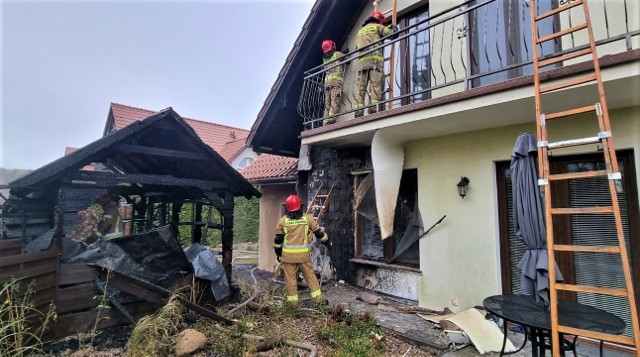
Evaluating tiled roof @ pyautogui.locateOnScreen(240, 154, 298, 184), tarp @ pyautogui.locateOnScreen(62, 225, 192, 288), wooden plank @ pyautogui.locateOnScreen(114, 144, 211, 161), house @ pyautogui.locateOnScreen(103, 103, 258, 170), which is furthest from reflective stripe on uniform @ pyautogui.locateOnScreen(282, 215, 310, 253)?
house @ pyautogui.locateOnScreen(103, 103, 258, 170)

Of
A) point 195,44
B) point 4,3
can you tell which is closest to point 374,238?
point 4,3

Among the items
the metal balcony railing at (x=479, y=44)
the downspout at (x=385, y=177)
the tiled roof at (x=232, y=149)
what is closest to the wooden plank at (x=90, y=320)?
the downspout at (x=385, y=177)

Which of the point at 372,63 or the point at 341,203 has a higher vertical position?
the point at 372,63

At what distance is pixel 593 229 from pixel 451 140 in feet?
7.67

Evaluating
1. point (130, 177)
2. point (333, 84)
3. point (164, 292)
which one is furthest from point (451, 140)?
point (130, 177)

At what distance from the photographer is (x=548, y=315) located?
8.94 feet

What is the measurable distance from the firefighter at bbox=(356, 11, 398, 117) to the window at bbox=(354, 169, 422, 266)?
1698 mm

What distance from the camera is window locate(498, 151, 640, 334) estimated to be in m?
4.03

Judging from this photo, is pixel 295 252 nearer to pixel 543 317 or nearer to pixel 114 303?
pixel 114 303

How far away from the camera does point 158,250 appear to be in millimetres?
5316

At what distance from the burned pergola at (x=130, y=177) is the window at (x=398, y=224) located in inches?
90.9

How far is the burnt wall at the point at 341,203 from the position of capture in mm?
7305

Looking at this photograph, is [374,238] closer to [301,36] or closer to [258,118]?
[258,118]

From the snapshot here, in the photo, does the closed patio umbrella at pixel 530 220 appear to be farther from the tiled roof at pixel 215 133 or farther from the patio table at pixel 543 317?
the tiled roof at pixel 215 133
